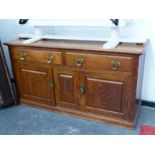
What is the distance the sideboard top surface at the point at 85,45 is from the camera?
162 centimetres

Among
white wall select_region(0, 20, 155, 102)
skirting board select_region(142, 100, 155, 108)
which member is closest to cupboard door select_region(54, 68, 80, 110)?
white wall select_region(0, 20, 155, 102)

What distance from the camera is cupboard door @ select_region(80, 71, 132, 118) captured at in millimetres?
1743

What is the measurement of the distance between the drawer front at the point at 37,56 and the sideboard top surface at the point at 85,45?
62 mm

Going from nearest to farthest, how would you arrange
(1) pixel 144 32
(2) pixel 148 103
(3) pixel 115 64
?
(3) pixel 115 64
(1) pixel 144 32
(2) pixel 148 103

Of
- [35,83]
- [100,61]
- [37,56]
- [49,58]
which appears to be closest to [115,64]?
[100,61]

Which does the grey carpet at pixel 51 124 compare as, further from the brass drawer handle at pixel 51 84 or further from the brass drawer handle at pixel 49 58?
the brass drawer handle at pixel 49 58

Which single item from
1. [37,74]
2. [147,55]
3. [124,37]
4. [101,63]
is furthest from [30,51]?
[147,55]

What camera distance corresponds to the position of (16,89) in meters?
2.31

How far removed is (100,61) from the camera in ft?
5.65

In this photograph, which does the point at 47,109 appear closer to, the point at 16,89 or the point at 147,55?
Answer: the point at 16,89

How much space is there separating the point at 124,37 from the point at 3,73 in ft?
4.29

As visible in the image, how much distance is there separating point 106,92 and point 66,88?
406 millimetres

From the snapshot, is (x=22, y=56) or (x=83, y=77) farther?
(x=22, y=56)

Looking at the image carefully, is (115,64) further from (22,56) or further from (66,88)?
(22,56)
